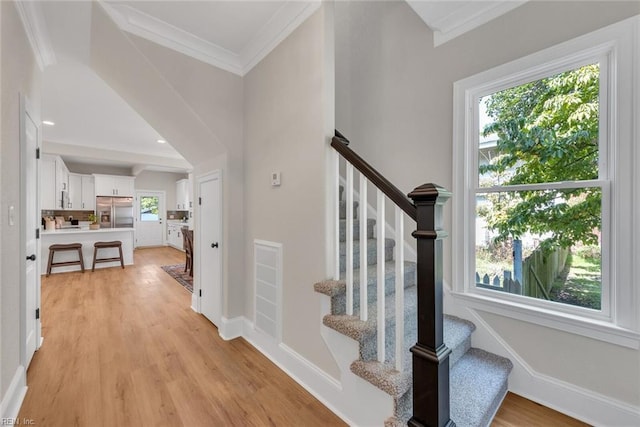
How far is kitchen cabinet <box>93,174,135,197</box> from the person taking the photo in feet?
25.0

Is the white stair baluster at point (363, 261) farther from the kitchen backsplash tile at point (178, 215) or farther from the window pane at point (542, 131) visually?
the kitchen backsplash tile at point (178, 215)

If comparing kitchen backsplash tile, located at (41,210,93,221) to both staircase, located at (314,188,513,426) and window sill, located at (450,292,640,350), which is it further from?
window sill, located at (450,292,640,350)

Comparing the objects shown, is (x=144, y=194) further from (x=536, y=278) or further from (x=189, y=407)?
(x=536, y=278)

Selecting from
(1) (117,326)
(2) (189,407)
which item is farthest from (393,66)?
(1) (117,326)

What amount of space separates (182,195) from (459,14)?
9.71 m

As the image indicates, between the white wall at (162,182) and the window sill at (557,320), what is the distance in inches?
395

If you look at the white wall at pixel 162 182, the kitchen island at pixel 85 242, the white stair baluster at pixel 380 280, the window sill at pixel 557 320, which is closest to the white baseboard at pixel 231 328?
the white stair baluster at pixel 380 280

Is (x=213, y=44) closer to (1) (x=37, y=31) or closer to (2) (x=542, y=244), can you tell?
(1) (x=37, y=31)

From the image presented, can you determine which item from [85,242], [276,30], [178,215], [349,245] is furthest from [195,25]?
[178,215]

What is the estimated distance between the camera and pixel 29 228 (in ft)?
6.95

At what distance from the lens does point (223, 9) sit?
2.04 meters

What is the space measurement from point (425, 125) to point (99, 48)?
3.04 m

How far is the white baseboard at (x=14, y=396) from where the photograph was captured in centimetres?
148

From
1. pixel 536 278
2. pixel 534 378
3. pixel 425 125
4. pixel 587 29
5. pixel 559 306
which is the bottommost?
pixel 534 378
